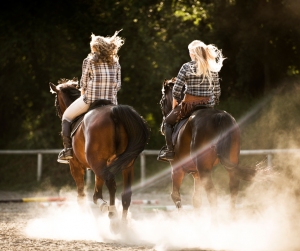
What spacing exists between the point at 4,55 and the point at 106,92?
1125cm

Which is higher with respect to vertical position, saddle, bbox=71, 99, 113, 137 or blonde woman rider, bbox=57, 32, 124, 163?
blonde woman rider, bbox=57, 32, 124, 163

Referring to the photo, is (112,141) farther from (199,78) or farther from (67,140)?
(199,78)

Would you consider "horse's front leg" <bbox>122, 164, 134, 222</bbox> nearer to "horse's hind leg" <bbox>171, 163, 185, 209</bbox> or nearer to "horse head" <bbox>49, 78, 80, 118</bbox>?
"horse's hind leg" <bbox>171, 163, 185, 209</bbox>

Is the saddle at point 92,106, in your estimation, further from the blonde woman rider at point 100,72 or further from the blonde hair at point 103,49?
the blonde hair at point 103,49

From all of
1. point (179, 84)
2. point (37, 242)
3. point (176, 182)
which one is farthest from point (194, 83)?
point (37, 242)

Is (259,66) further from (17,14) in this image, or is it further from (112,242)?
(112,242)

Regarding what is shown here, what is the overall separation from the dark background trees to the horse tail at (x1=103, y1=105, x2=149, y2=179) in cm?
978

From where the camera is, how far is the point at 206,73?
6.05m

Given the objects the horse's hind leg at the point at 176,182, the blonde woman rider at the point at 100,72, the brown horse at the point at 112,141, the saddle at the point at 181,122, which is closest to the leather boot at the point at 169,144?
the saddle at the point at 181,122

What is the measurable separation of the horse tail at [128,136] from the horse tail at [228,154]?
116 centimetres

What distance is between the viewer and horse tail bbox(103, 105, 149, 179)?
19.4ft

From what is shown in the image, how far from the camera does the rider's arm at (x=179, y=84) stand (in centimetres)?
617

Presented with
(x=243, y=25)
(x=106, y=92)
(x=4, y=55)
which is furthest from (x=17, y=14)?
(x=106, y=92)

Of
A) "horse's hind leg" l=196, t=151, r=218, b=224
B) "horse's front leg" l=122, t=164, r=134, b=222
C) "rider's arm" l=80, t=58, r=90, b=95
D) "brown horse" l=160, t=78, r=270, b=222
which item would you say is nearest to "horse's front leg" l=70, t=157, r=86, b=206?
"horse's front leg" l=122, t=164, r=134, b=222
